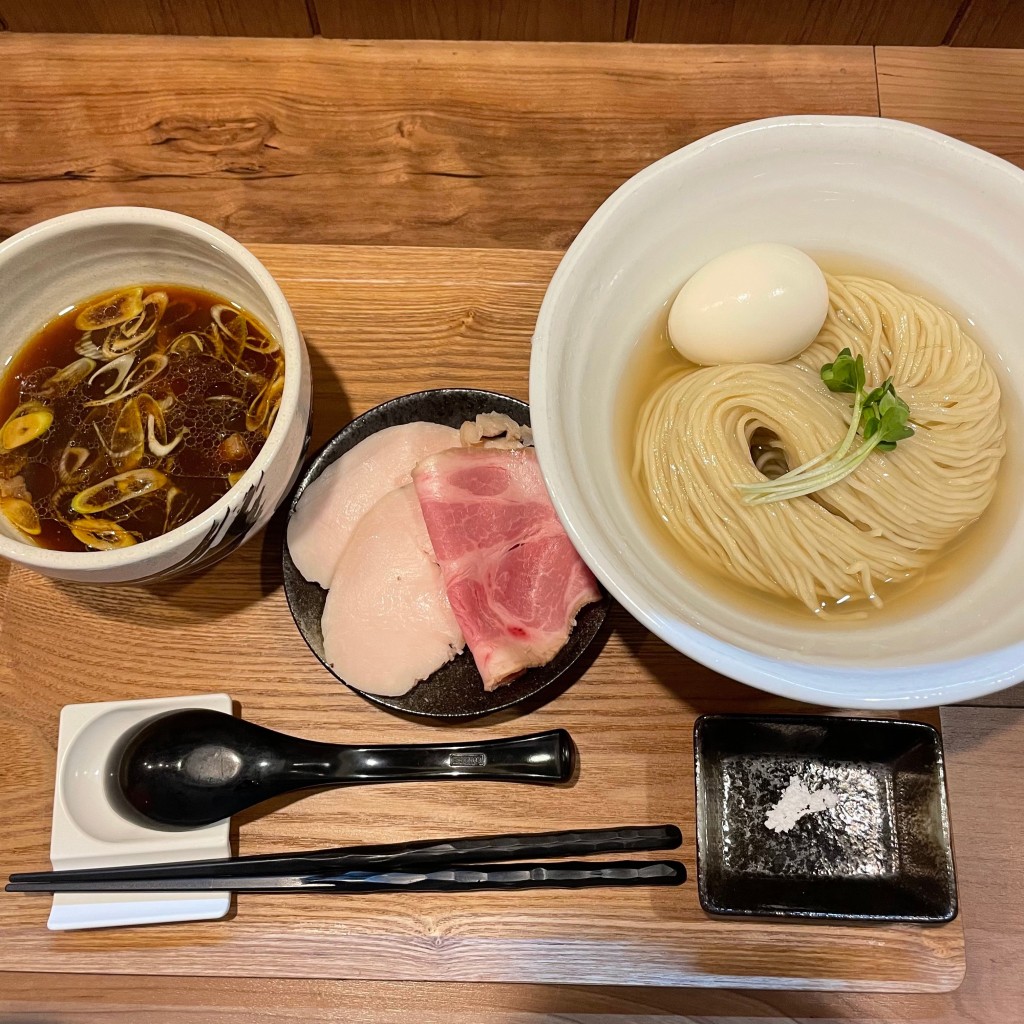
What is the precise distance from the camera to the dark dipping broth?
1.18 meters

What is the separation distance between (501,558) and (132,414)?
61 cm

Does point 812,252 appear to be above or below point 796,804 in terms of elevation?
above

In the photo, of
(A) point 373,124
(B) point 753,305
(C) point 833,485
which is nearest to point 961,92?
(B) point 753,305

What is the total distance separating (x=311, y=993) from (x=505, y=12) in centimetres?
180

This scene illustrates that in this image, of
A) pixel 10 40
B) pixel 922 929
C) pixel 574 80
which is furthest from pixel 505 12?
pixel 922 929

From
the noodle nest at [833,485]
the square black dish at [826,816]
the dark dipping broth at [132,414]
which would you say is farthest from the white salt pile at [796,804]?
the dark dipping broth at [132,414]

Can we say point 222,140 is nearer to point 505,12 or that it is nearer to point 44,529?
point 505,12

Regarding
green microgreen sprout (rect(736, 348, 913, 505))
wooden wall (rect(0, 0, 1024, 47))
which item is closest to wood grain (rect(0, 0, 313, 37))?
wooden wall (rect(0, 0, 1024, 47))

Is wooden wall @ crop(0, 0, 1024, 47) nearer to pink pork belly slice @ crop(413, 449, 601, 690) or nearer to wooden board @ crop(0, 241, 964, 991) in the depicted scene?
wooden board @ crop(0, 241, 964, 991)

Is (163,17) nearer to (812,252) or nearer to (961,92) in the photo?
(812,252)

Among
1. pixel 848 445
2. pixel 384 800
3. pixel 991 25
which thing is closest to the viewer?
pixel 848 445

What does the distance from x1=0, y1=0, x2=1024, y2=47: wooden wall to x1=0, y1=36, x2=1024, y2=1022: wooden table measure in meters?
0.03

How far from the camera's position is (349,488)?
131cm

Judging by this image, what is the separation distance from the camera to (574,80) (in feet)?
5.50
